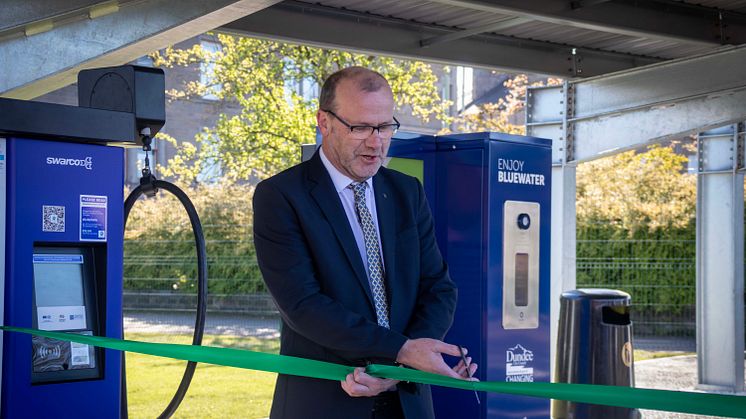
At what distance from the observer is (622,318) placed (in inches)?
318

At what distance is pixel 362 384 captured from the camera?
299 centimetres

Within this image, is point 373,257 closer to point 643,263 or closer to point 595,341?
point 595,341

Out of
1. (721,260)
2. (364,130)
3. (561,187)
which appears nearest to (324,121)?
(364,130)

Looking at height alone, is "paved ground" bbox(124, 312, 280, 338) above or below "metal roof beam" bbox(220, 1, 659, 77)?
below

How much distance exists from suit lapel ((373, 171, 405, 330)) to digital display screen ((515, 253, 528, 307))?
3.23 m

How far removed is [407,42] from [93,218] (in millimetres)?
5817

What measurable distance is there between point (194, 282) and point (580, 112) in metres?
7.18

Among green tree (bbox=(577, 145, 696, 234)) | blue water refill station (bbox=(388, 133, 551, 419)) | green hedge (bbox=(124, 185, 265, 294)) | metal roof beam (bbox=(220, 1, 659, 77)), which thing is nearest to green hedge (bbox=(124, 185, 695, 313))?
green hedge (bbox=(124, 185, 265, 294))

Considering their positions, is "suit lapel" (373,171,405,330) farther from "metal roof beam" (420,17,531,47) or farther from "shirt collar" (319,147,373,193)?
"metal roof beam" (420,17,531,47)

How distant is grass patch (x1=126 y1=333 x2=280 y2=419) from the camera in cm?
992

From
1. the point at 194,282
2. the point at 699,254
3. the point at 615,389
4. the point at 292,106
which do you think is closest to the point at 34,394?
the point at 615,389

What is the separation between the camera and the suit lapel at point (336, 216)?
3207mm

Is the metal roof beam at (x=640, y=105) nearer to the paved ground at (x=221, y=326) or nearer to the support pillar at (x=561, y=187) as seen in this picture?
the support pillar at (x=561, y=187)

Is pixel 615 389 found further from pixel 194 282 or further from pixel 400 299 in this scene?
pixel 194 282
